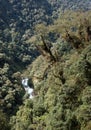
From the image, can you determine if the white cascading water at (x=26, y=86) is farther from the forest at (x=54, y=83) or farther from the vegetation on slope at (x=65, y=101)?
the vegetation on slope at (x=65, y=101)

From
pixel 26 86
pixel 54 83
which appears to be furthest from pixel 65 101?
pixel 26 86

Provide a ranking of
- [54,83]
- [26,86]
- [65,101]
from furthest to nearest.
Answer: [26,86] < [54,83] < [65,101]

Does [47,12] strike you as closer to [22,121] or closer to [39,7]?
[39,7]

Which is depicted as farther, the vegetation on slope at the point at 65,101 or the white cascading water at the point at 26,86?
the white cascading water at the point at 26,86

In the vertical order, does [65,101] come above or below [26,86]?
below

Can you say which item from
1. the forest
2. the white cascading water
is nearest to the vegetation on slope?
Answer: the forest

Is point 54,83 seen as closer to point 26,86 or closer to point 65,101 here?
point 65,101

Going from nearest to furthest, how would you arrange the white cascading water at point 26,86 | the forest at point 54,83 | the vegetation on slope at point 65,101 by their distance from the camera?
the vegetation on slope at point 65,101 < the forest at point 54,83 < the white cascading water at point 26,86

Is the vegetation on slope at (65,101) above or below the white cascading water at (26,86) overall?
below

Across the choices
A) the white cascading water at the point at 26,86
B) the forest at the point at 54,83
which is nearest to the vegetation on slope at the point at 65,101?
the forest at the point at 54,83

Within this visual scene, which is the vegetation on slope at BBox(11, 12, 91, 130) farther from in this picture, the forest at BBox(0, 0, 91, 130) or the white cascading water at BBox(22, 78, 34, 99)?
the white cascading water at BBox(22, 78, 34, 99)

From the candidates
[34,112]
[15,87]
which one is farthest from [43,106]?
[15,87]
